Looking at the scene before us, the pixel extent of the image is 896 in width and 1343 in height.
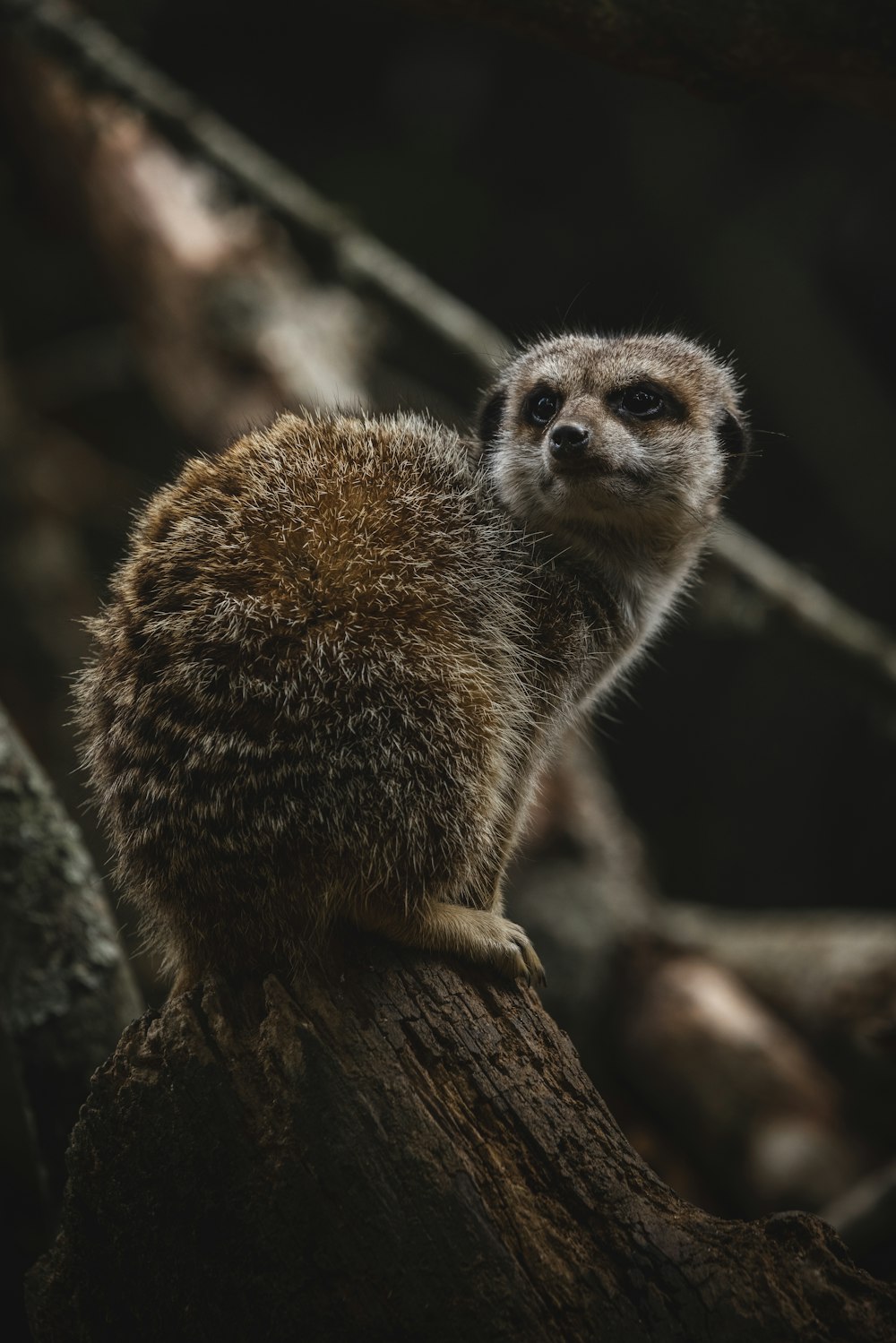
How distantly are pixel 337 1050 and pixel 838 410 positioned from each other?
607 cm

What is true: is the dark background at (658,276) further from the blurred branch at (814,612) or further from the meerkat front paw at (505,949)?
the meerkat front paw at (505,949)

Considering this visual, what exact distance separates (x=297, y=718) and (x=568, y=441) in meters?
1.11

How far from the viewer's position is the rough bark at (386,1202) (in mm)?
1952

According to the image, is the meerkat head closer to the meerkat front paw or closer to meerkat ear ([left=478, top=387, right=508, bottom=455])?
meerkat ear ([left=478, top=387, right=508, bottom=455])

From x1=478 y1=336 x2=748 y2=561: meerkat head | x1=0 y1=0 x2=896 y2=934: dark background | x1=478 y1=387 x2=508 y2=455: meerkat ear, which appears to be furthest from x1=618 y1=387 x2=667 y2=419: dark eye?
x1=0 y1=0 x2=896 y2=934: dark background

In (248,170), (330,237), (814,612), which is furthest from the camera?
(330,237)

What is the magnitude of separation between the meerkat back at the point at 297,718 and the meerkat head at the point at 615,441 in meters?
0.46

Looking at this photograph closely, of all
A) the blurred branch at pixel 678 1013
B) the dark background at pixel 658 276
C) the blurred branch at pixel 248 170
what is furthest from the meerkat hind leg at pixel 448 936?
the dark background at pixel 658 276

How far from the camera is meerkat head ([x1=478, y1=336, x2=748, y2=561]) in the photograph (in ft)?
9.79

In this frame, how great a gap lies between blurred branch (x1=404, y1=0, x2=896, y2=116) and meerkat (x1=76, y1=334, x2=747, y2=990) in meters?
0.84

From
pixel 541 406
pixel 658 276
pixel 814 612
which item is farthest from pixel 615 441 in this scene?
pixel 658 276

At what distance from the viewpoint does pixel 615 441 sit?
2.98 meters

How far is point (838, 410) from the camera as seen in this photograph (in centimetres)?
696

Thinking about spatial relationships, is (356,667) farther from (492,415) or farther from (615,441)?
(492,415)
